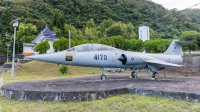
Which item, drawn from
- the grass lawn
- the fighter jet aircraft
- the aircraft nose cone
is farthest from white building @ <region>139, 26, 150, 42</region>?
the grass lawn

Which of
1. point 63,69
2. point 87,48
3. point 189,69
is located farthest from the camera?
point 63,69

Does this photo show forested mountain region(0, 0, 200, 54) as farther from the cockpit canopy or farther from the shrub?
the cockpit canopy

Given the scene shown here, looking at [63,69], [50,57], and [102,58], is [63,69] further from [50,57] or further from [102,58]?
[50,57]

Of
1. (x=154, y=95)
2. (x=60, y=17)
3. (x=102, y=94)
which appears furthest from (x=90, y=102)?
(x=60, y=17)

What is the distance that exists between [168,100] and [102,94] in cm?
220

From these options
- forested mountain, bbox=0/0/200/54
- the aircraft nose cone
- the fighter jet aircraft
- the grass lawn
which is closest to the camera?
the grass lawn

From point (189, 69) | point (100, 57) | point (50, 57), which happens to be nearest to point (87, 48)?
point (100, 57)

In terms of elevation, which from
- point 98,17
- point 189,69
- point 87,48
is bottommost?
point 189,69

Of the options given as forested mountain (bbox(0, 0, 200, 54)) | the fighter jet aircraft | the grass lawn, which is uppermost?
forested mountain (bbox(0, 0, 200, 54))

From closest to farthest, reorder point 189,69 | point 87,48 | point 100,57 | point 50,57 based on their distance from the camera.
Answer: point 50,57
point 87,48
point 100,57
point 189,69

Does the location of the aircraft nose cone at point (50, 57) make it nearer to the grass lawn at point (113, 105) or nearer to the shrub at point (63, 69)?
the grass lawn at point (113, 105)

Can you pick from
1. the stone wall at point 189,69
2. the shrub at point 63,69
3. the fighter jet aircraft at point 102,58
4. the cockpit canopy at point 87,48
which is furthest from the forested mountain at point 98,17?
the cockpit canopy at point 87,48

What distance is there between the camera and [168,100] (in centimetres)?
582

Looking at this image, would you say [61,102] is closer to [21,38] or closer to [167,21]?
[21,38]
